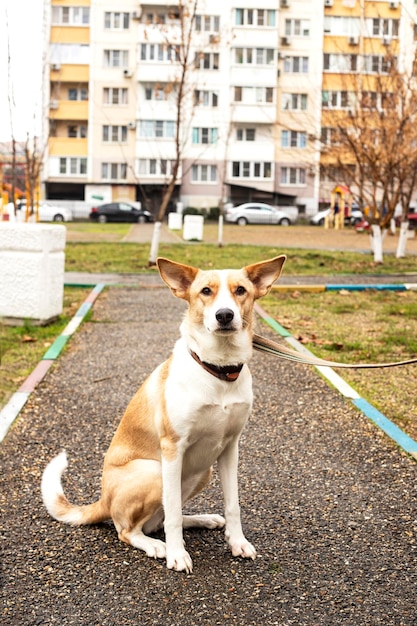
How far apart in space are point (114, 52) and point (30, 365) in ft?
202

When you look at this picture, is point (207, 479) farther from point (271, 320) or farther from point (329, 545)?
point (271, 320)

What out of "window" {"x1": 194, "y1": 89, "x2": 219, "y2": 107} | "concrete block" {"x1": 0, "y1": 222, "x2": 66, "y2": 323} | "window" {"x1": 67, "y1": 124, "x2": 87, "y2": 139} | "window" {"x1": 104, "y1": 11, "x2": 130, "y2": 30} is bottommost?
"concrete block" {"x1": 0, "y1": 222, "x2": 66, "y2": 323}

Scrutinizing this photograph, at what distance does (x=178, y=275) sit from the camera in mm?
3873

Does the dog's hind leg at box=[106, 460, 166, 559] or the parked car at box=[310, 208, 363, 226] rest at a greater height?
the parked car at box=[310, 208, 363, 226]

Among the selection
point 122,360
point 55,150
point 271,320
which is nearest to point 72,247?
point 271,320

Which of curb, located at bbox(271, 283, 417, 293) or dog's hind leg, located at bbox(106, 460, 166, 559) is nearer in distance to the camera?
dog's hind leg, located at bbox(106, 460, 166, 559)

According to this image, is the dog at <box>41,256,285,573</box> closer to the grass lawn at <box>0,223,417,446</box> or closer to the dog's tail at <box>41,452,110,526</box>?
the dog's tail at <box>41,452,110,526</box>

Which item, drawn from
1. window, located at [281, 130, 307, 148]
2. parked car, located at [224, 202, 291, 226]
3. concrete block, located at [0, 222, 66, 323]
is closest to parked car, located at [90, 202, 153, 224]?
parked car, located at [224, 202, 291, 226]

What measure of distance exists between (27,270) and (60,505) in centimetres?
675

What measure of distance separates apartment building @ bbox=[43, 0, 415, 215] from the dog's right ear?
61.1 meters

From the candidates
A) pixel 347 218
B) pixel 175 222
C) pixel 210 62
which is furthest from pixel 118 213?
pixel 210 62

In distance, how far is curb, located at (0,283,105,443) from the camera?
20.5 feet

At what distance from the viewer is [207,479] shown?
4152 millimetres

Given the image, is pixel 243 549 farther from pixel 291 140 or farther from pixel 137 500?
pixel 291 140
